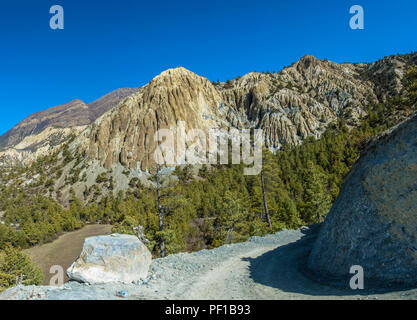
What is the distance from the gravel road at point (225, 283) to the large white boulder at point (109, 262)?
1.12 ft

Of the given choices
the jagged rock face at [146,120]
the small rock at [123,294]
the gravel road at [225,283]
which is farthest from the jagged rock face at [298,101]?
the small rock at [123,294]

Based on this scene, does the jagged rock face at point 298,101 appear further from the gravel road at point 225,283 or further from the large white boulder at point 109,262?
the large white boulder at point 109,262

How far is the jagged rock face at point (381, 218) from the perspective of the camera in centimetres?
723

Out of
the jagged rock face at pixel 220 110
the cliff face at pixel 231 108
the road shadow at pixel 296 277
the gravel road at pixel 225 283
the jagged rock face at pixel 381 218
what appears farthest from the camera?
the cliff face at pixel 231 108

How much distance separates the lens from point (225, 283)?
31.1ft

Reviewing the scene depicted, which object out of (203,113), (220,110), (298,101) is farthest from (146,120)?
(298,101)

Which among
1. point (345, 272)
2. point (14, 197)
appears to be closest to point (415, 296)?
point (345, 272)

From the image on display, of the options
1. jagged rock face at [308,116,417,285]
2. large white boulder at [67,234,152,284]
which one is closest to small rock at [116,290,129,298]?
large white boulder at [67,234,152,284]

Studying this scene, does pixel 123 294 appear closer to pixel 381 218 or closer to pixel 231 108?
pixel 381 218

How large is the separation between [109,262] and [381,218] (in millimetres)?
9668

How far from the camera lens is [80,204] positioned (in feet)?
293

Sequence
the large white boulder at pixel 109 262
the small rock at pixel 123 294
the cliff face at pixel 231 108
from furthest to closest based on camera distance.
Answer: the cliff face at pixel 231 108, the large white boulder at pixel 109 262, the small rock at pixel 123 294

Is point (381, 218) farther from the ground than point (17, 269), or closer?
farther from the ground

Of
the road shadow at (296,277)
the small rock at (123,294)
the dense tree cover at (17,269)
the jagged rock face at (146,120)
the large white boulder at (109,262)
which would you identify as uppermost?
the jagged rock face at (146,120)
